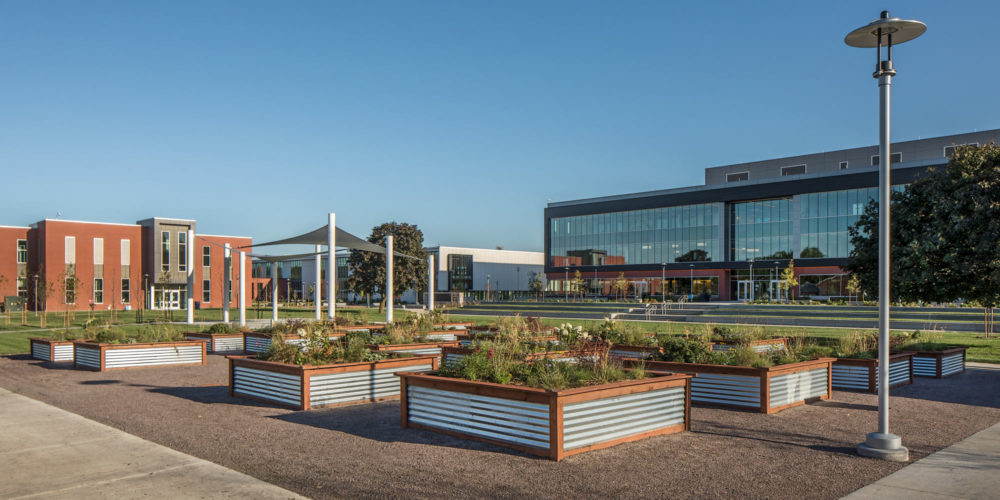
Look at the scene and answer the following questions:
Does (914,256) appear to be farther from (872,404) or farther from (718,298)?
(718,298)

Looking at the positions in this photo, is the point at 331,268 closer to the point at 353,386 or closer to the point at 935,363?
the point at 353,386

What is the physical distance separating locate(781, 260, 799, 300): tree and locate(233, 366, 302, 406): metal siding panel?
5594 cm

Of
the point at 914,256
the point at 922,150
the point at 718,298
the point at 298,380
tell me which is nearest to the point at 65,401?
the point at 298,380

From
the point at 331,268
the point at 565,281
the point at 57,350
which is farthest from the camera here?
the point at 565,281

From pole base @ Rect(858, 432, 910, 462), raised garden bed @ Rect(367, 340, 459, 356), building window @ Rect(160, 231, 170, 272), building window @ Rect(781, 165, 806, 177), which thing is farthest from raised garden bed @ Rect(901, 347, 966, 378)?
building window @ Rect(781, 165, 806, 177)

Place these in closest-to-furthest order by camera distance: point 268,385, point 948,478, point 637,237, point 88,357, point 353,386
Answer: point 948,478 < point 353,386 < point 268,385 < point 88,357 < point 637,237

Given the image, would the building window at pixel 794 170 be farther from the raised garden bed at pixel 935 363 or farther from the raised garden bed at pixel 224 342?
the raised garden bed at pixel 224 342

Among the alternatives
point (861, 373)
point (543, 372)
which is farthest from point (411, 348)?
point (861, 373)

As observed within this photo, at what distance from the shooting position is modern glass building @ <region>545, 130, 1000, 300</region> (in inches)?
2413

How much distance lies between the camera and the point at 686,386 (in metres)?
9.12

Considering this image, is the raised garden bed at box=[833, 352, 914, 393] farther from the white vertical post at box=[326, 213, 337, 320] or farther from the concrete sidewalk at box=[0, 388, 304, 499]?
the white vertical post at box=[326, 213, 337, 320]

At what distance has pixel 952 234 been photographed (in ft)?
64.6

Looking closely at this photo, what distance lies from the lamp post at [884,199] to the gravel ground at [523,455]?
317mm

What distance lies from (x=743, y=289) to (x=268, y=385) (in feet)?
205
